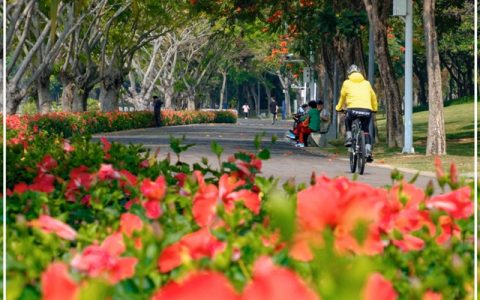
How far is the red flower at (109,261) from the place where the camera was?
2.30 m

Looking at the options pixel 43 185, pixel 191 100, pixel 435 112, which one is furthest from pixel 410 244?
pixel 191 100

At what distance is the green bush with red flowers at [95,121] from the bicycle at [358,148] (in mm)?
4504

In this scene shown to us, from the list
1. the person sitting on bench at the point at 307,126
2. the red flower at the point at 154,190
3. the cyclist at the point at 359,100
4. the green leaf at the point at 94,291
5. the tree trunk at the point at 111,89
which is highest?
the tree trunk at the point at 111,89

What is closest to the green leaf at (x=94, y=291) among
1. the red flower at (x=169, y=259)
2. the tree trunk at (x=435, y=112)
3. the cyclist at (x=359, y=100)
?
the red flower at (x=169, y=259)

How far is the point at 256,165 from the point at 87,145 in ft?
8.26

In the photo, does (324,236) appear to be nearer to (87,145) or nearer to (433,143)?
(87,145)

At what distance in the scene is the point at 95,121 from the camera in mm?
44188

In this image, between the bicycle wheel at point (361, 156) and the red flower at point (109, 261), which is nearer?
the red flower at point (109, 261)

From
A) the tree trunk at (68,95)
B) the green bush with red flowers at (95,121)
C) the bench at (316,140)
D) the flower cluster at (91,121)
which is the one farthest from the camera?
the tree trunk at (68,95)

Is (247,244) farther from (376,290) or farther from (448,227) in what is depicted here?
(376,290)

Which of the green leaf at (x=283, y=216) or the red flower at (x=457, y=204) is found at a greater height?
the green leaf at (x=283, y=216)

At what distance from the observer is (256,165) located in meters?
4.80

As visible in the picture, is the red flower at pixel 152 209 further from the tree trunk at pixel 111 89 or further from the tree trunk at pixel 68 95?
the tree trunk at pixel 111 89

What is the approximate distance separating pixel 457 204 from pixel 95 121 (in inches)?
1630
